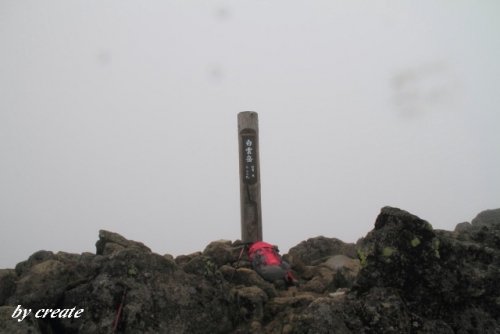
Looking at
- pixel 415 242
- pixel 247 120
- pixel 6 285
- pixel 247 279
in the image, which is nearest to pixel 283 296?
pixel 247 279

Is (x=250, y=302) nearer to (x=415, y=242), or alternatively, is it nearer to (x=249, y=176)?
(x=415, y=242)

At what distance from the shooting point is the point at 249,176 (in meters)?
10.3

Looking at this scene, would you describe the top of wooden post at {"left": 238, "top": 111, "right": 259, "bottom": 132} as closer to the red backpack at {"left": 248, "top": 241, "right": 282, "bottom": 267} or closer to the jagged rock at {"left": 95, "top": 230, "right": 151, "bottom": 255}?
the red backpack at {"left": 248, "top": 241, "right": 282, "bottom": 267}

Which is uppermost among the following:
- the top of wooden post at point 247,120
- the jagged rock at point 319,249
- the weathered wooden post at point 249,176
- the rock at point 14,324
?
the top of wooden post at point 247,120

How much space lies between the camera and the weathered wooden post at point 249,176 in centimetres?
1003

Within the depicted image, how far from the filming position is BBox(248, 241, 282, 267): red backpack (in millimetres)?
7922

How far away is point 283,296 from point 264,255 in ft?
4.99

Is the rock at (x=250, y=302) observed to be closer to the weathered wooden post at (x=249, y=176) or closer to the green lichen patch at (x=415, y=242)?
the green lichen patch at (x=415, y=242)

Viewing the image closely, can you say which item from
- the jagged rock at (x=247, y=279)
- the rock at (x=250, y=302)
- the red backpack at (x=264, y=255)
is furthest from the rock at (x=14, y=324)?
the red backpack at (x=264, y=255)

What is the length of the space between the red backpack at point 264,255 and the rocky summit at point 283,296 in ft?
4.14

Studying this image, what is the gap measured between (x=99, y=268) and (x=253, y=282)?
274 centimetres

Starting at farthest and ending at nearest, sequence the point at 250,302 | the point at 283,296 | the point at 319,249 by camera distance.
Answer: the point at 319,249 → the point at 283,296 → the point at 250,302

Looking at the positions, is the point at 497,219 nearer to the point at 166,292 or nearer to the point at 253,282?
the point at 253,282

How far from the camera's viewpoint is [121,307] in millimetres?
4879
